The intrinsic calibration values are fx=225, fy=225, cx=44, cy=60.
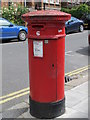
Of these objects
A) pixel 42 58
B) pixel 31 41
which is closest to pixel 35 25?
pixel 31 41

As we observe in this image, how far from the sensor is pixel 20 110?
404 centimetres

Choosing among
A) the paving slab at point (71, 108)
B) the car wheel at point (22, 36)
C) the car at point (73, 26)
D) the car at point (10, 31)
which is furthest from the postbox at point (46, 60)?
the car at point (73, 26)

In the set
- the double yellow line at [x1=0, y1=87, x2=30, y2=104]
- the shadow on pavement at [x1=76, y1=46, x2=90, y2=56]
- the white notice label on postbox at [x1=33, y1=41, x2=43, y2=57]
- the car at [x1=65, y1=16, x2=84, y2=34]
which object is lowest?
the double yellow line at [x1=0, y1=87, x2=30, y2=104]

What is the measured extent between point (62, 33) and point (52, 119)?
4.59 feet

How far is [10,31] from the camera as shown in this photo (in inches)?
510

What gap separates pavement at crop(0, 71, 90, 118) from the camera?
Answer: 3.81m

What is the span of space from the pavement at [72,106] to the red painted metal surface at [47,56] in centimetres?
34

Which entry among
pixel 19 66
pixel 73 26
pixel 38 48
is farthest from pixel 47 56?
pixel 73 26

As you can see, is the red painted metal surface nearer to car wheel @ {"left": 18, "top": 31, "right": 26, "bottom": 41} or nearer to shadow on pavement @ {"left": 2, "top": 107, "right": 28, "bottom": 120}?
shadow on pavement @ {"left": 2, "top": 107, "right": 28, "bottom": 120}

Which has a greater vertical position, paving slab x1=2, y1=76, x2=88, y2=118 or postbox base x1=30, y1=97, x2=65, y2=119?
postbox base x1=30, y1=97, x2=65, y2=119

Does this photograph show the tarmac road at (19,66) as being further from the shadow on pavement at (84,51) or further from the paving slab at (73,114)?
the paving slab at (73,114)

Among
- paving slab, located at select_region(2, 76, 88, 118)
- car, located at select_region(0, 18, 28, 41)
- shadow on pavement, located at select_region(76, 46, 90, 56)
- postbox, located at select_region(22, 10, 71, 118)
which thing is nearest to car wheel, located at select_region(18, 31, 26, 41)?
car, located at select_region(0, 18, 28, 41)

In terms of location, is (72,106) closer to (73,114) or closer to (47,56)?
(73,114)

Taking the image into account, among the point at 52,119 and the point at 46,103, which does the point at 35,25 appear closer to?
the point at 46,103
